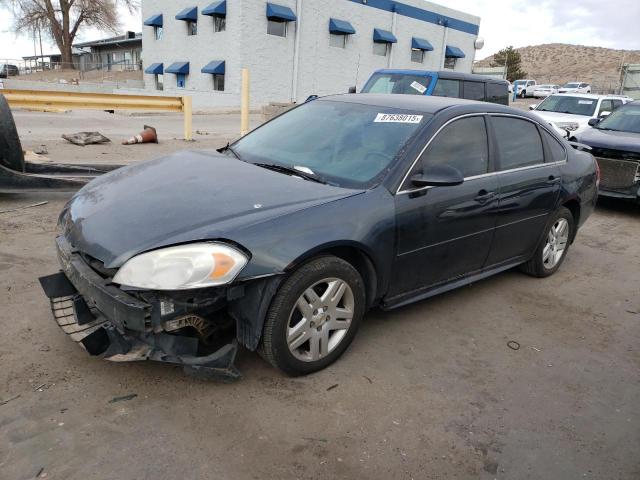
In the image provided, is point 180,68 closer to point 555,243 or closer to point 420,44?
point 420,44

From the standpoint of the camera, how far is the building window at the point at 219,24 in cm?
2811

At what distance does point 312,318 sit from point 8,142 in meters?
4.55

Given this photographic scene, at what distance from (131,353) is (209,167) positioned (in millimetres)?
1428

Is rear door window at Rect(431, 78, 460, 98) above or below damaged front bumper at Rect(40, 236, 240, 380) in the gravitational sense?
above

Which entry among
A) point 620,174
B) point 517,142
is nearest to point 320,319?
point 517,142

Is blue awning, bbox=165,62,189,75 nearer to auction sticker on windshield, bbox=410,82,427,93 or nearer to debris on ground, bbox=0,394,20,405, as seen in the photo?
auction sticker on windshield, bbox=410,82,427,93

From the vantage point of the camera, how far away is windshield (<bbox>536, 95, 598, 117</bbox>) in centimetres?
1310

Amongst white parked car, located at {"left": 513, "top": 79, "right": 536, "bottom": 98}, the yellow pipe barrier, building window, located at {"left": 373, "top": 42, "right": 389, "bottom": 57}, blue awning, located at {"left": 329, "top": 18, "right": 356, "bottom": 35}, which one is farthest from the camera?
white parked car, located at {"left": 513, "top": 79, "right": 536, "bottom": 98}

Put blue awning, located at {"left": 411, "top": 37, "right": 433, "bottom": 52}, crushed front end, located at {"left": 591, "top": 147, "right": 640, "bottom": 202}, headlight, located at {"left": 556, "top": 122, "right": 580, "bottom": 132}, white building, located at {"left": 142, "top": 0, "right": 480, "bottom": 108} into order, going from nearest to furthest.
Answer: crushed front end, located at {"left": 591, "top": 147, "right": 640, "bottom": 202} < headlight, located at {"left": 556, "top": 122, "right": 580, "bottom": 132} < white building, located at {"left": 142, "top": 0, "right": 480, "bottom": 108} < blue awning, located at {"left": 411, "top": 37, "right": 433, "bottom": 52}

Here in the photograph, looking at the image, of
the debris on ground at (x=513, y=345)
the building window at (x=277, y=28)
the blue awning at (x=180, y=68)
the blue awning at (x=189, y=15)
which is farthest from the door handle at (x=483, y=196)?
the blue awning at (x=180, y=68)

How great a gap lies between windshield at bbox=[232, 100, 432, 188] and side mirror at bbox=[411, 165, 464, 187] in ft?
0.78

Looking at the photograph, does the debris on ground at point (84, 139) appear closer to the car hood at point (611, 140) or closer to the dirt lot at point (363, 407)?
the dirt lot at point (363, 407)

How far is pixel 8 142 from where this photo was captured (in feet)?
18.8

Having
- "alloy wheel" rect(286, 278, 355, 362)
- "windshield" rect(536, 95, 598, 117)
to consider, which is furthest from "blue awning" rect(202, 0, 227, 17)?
"alloy wheel" rect(286, 278, 355, 362)
